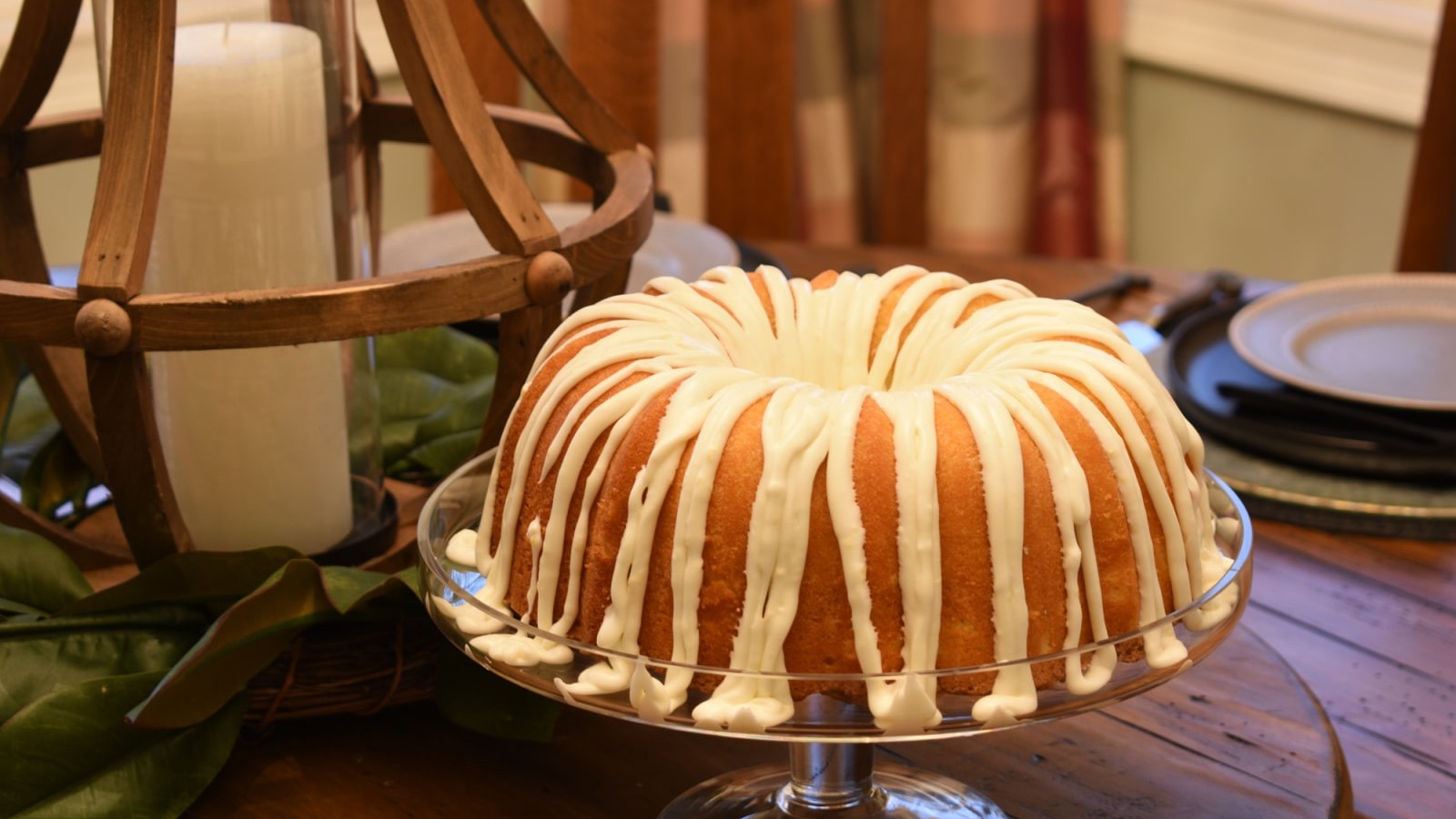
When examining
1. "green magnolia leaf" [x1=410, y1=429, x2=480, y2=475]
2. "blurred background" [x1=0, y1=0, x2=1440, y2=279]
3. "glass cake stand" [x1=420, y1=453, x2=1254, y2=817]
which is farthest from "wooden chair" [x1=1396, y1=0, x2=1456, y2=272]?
"green magnolia leaf" [x1=410, y1=429, x2=480, y2=475]

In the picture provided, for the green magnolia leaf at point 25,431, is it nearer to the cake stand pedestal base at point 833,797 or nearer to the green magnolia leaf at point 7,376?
the green magnolia leaf at point 7,376

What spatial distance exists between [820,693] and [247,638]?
287mm

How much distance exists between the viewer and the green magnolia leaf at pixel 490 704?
76 centimetres

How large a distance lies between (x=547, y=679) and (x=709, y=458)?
112 millimetres

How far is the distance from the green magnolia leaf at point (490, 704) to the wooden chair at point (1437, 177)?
136 cm

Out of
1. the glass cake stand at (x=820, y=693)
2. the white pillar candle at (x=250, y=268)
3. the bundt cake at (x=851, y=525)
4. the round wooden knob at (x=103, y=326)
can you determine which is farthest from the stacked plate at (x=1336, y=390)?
the round wooden knob at (x=103, y=326)

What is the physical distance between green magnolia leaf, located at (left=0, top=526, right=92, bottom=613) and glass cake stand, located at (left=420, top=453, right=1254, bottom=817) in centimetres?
20

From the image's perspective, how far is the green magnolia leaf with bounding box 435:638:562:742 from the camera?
0.76 meters

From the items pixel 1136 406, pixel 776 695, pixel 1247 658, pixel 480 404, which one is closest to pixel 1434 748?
pixel 1247 658

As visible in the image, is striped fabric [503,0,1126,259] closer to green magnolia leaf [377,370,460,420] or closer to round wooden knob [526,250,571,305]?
green magnolia leaf [377,370,460,420]

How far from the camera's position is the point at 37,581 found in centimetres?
79

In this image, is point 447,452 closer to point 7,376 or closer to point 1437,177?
point 7,376

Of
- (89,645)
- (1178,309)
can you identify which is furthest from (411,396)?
(1178,309)

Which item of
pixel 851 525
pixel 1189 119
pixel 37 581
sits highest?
pixel 851 525
